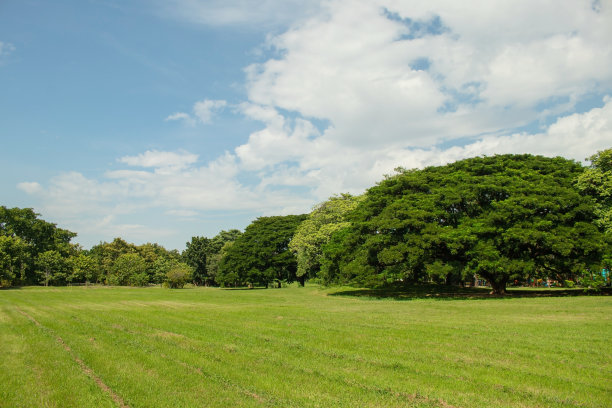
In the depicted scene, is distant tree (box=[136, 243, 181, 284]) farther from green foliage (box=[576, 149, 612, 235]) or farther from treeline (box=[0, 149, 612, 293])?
Result: green foliage (box=[576, 149, 612, 235])

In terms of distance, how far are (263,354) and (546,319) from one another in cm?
1309

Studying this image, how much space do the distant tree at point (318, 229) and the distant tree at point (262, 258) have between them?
7916 mm

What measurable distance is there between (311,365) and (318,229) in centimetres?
4571

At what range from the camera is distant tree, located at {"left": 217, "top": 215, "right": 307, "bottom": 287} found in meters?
62.8

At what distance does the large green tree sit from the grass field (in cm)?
1435

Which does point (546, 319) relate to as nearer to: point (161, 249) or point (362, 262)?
point (362, 262)

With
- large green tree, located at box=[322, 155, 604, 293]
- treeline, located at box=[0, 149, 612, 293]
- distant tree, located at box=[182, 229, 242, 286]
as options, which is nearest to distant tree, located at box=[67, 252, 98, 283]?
distant tree, located at box=[182, 229, 242, 286]

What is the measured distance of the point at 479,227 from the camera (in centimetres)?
2961

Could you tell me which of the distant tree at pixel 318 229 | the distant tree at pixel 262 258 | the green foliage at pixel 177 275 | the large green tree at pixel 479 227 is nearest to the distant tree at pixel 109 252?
the green foliage at pixel 177 275

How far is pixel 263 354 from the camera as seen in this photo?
9.87 m

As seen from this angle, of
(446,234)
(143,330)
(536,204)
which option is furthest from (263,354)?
(536,204)

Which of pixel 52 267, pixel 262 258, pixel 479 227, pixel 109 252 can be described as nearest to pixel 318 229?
pixel 262 258

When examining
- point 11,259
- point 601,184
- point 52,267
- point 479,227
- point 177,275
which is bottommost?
point 177,275

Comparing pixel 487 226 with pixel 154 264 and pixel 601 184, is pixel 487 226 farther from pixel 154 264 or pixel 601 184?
pixel 154 264
